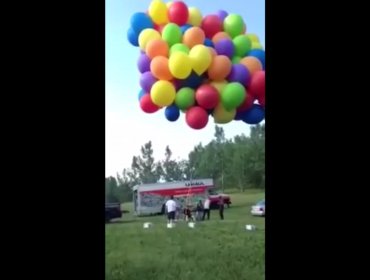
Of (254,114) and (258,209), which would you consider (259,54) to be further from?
(258,209)

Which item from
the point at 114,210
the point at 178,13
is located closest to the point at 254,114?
the point at 178,13

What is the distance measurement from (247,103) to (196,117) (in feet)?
0.88

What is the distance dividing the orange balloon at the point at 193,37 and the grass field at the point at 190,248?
0.90m

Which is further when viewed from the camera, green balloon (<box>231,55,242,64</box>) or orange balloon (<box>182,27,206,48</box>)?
green balloon (<box>231,55,242,64</box>)

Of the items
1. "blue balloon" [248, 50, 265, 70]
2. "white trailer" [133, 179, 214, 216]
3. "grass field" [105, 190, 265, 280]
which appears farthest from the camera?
"white trailer" [133, 179, 214, 216]

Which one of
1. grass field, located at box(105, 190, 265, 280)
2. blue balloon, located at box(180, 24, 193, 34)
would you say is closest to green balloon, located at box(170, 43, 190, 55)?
blue balloon, located at box(180, 24, 193, 34)

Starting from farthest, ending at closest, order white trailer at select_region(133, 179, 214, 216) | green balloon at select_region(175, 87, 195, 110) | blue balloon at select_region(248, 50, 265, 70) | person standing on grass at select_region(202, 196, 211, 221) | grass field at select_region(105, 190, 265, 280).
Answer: person standing on grass at select_region(202, 196, 211, 221) < white trailer at select_region(133, 179, 214, 216) < blue balloon at select_region(248, 50, 265, 70) < green balloon at select_region(175, 87, 195, 110) < grass field at select_region(105, 190, 265, 280)

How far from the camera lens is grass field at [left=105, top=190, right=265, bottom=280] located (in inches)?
82.1

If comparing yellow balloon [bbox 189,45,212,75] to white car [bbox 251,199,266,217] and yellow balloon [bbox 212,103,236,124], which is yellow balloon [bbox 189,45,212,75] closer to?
yellow balloon [bbox 212,103,236,124]
